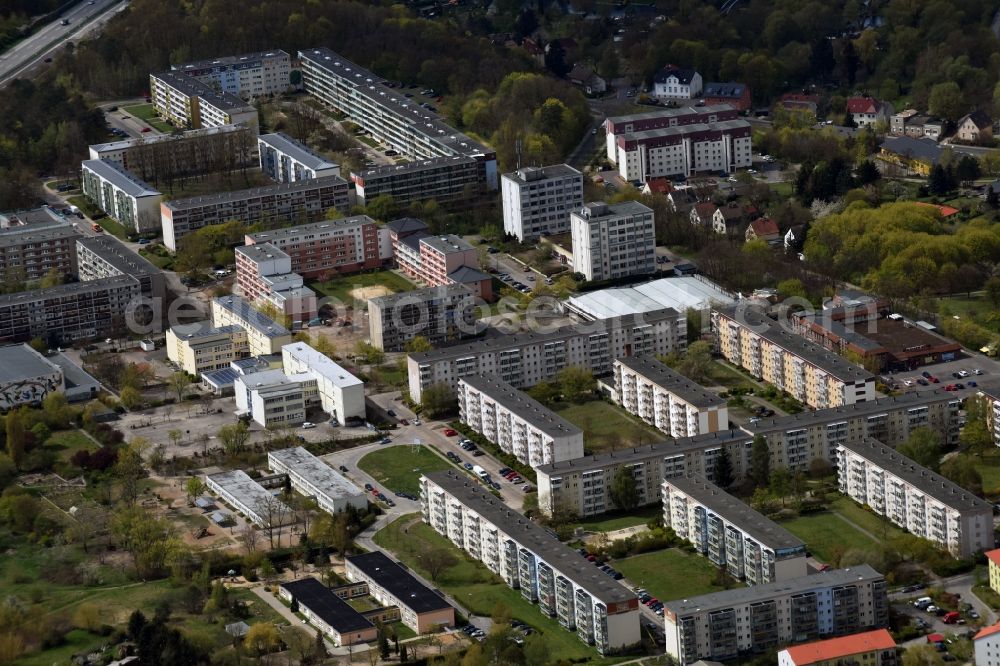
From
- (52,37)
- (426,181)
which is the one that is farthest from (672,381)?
(52,37)

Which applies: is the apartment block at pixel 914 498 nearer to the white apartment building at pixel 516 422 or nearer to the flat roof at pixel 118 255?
the white apartment building at pixel 516 422

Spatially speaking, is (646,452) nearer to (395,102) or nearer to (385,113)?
(385,113)

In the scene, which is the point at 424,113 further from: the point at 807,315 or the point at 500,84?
the point at 807,315

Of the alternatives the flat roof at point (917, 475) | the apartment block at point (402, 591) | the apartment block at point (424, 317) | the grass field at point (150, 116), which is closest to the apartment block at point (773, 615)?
the flat roof at point (917, 475)

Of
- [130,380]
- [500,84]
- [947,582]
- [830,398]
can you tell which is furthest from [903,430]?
[500,84]

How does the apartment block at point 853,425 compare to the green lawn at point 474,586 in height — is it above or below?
above

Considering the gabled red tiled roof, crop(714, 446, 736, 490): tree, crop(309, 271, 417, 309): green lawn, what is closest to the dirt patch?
crop(309, 271, 417, 309): green lawn
